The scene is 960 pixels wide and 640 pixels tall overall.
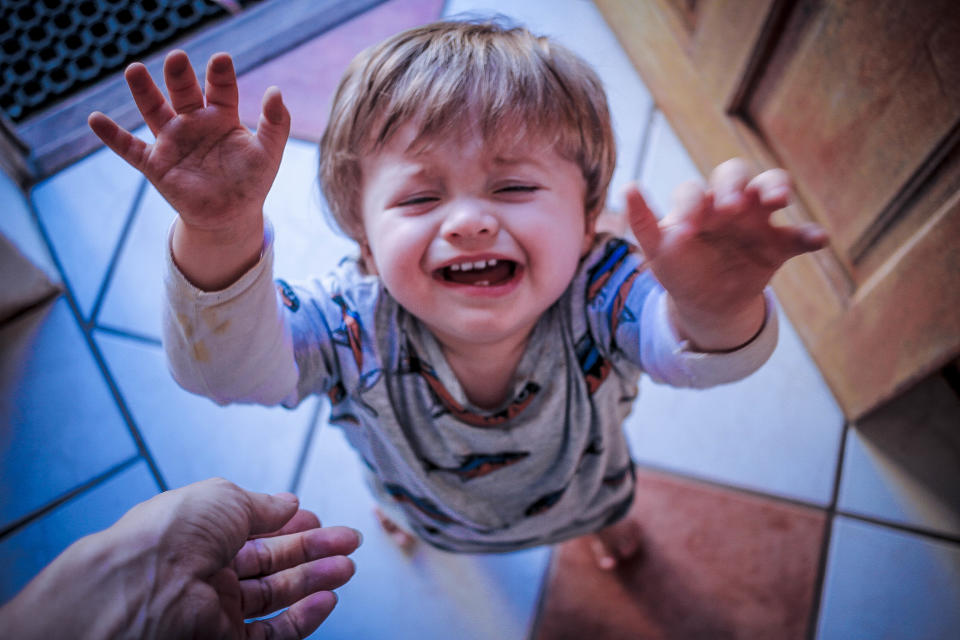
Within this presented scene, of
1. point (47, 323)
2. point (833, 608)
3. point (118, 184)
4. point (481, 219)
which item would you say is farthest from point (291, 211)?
point (833, 608)

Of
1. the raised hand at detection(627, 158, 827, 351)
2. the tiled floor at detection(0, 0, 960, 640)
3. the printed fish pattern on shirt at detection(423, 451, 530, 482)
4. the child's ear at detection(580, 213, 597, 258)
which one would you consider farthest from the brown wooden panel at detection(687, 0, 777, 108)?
the printed fish pattern on shirt at detection(423, 451, 530, 482)

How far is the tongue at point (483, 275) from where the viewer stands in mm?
527

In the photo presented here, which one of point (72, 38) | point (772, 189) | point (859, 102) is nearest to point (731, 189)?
point (772, 189)

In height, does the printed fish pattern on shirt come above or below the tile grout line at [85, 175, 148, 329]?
below

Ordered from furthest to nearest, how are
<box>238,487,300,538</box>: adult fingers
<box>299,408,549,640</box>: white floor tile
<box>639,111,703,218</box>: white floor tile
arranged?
<box>639,111,703,218</box>: white floor tile, <box>299,408,549,640</box>: white floor tile, <box>238,487,300,538</box>: adult fingers

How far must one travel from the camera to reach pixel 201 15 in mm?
1094

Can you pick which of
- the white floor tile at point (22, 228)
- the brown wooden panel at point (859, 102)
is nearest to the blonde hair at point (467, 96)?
the brown wooden panel at point (859, 102)

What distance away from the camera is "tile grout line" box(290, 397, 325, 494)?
34.5 inches

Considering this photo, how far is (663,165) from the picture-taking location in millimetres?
1088

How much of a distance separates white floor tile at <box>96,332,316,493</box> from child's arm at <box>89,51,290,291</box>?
1.69 feet

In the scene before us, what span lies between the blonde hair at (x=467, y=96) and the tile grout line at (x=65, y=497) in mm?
429

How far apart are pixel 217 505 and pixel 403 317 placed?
23cm

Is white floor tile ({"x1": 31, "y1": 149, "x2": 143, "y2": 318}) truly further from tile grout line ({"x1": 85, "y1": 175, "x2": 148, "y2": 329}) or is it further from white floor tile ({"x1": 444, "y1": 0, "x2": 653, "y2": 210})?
white floor tile ({"x1": 444, "y1": 0, "x2": 653, "y2": 210})

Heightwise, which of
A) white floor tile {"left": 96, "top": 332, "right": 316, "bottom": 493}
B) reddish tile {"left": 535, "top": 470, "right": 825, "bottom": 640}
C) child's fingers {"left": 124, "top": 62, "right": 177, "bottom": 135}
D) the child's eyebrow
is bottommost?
reddish tile {"left": 535, "top": 470, "right": 825, "bottom": 640}
